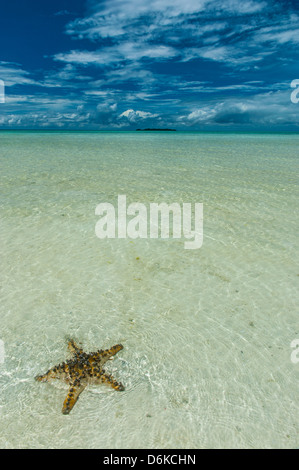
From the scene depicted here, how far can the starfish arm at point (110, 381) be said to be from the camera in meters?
3.04

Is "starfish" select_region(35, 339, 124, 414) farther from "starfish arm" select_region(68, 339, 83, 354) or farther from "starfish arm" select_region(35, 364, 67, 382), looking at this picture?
"starfish arm" select_region(68, 339, 83, 354)

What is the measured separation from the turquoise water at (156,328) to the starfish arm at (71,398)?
8cm

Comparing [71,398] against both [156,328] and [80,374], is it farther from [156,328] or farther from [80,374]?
[156,328]

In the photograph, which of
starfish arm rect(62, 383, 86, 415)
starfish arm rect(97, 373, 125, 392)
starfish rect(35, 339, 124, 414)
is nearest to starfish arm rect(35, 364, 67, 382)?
starfish rect(35, 339, 124, 414)

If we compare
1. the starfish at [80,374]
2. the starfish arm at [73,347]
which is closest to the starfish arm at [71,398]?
the starfish at [80,374]

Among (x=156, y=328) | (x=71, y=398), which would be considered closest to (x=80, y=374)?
(x=71, y=398)

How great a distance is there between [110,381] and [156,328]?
3.67ft

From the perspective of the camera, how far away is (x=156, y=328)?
158 inches

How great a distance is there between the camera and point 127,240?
6.65 m

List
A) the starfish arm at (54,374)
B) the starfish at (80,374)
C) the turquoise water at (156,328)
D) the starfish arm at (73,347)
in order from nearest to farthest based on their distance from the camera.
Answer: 1. the turquoise water at (156,328)
2. the starfish at (80,374)
3. the starfish arm at (54,374)
4. the starfish arm at (73,347)

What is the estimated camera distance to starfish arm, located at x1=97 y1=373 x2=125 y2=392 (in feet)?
9.98

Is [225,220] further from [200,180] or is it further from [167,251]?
[200,180]

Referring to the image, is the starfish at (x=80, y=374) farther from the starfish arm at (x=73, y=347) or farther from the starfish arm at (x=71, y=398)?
the starfish arm at (x=73, y=347)
